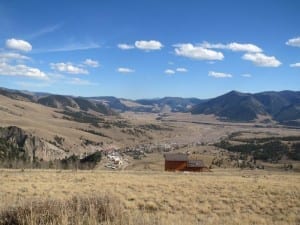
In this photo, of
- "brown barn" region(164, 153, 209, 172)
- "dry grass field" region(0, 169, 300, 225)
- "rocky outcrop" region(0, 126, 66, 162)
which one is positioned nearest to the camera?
"dry grass field" region(0, 169, 300, 225)

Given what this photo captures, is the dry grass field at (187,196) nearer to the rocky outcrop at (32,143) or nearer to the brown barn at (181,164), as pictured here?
the brown barn at (181,164)

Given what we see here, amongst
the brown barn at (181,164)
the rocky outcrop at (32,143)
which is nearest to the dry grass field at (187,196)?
the brown barn at (181,164)

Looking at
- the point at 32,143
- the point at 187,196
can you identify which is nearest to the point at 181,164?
the point at 187,196

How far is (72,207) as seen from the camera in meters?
9.54

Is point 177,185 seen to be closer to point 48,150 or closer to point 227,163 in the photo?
point 227,163

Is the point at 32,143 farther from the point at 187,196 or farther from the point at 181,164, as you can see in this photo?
the point at 187,196

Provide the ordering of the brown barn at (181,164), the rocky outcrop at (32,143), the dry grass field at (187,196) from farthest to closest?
the rocky outcrop at (32,143) → the brown barn at (181,164) → the dry grass field at (187,196)

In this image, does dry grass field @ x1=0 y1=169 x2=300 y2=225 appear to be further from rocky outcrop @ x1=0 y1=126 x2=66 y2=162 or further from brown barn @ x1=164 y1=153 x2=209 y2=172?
rocky outcrop @ x1=0 y1=126 x2=66 y2=162

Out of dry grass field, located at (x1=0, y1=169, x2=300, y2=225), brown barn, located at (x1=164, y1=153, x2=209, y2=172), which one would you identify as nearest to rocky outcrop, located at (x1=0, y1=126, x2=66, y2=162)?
brown barn, located at (x1=164, y1=153, x2=209, y2=172)

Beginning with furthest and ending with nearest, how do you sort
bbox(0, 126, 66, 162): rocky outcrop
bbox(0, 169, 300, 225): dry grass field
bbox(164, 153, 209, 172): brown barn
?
1. bbox(0, 126, 66, 162): rocky outcrop
2. bbox(164, 153, 209, 172): brown barn
3. bbox(0, 169, 300, 225): dry grass field

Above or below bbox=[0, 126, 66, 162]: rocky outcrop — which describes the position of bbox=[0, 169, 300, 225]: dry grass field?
above

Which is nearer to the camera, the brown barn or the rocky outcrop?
the brown barn

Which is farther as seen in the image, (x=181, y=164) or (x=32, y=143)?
(x=32, y=143)

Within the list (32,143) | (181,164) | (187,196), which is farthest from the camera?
(32,143)
